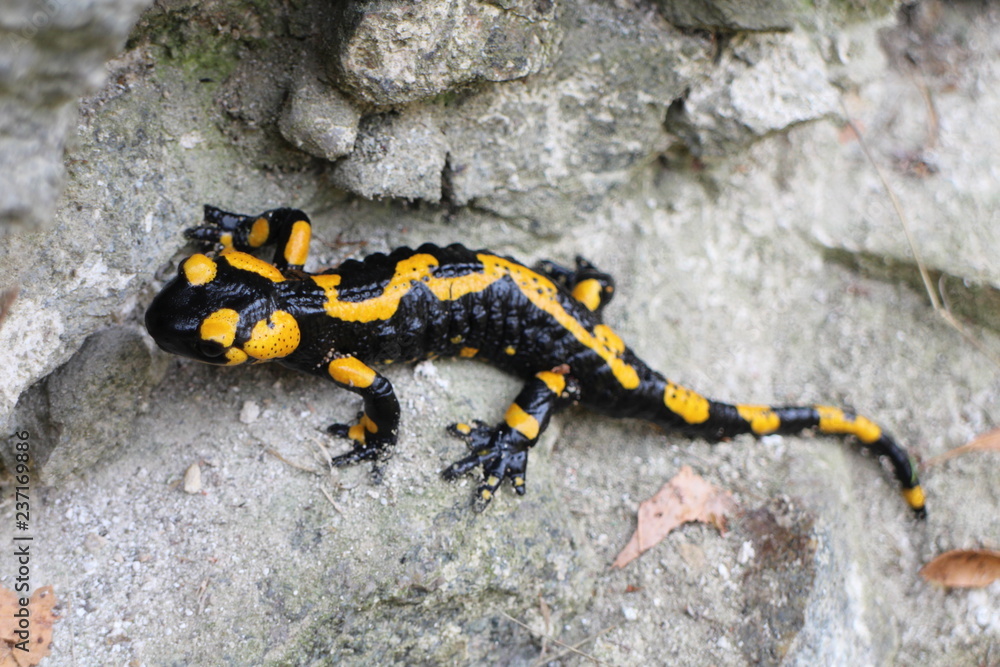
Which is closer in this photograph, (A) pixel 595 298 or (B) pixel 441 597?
(B) pixel 441 597

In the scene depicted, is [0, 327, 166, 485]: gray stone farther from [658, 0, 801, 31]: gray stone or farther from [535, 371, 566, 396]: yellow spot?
[658, 0, 801, 31]: gray stone

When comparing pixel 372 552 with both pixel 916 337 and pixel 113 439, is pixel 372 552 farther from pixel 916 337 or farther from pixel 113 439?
pixel 916 337

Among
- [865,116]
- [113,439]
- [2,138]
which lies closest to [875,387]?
[865,116]

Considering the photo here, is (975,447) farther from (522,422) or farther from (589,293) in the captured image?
(522,422)

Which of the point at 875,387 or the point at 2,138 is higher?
the point at 2,138

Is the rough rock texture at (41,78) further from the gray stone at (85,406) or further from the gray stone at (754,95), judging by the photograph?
the gray stone at (754,95)

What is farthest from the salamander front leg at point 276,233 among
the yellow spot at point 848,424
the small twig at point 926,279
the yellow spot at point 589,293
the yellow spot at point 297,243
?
the small twig at point 926,279
